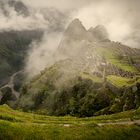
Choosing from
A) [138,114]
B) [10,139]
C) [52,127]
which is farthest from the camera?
[138,114]

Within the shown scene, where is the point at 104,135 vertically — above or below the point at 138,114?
below

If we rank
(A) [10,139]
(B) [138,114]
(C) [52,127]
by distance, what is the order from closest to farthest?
(A) [10,139] < (C) [52,127] < (B) [138,114]

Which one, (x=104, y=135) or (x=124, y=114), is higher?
(x=124, y=114)

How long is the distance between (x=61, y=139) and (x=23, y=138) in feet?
37.0

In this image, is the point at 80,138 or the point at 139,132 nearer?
the point at 80,138

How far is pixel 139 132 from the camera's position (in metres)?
119

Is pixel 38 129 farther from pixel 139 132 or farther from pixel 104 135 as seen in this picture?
pixel 139 132

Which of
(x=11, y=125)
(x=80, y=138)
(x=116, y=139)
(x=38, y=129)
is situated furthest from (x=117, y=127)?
(x=11, y=125)

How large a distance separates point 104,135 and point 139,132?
13.6 meters

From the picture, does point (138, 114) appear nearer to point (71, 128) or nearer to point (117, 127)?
point (117, 127)

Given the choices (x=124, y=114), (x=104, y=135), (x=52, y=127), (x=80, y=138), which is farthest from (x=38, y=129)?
(x=124, y=114)

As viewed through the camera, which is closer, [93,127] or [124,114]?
[93,127]

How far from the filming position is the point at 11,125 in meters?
108

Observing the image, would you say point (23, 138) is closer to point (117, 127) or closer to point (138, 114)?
point (117, 127)
